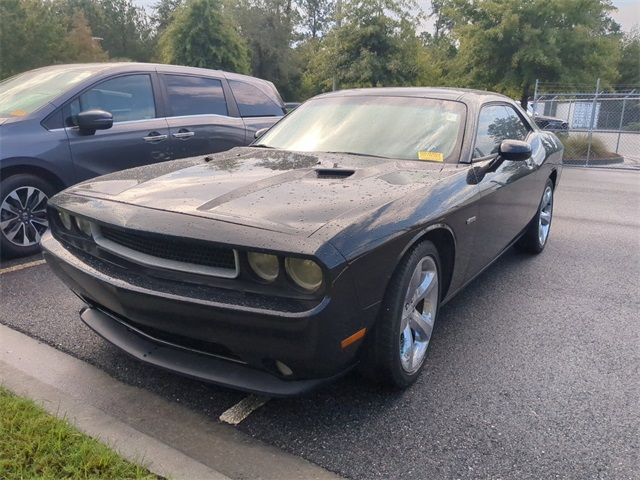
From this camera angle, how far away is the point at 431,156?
329 cm

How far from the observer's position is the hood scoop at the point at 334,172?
2.83m

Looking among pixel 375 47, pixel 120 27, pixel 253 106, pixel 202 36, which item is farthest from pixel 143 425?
pixel 120 27

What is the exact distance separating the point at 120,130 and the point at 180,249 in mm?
3212

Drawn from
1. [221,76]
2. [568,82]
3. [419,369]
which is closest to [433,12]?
[568,82]

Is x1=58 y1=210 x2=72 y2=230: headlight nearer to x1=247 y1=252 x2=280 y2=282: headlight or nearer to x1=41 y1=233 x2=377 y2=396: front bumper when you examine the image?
x1=41 y1=233 x2=377 y2=396: front bumper

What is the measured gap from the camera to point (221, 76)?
616 centimetres

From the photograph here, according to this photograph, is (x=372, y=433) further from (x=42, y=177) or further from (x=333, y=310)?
(x=42, y=177)

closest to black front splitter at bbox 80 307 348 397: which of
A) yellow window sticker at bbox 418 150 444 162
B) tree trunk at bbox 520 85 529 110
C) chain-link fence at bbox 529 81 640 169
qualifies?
yellow window sticker at bbox 418 150 444 162

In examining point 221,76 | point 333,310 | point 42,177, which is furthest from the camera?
point 221,76

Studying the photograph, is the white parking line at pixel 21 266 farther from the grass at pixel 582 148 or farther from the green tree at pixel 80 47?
the green tree at pixel 80 47

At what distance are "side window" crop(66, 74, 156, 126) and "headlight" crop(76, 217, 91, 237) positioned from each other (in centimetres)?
231

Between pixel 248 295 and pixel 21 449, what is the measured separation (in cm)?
106

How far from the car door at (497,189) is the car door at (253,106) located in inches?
115

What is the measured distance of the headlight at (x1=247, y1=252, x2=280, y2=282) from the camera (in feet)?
6.99
